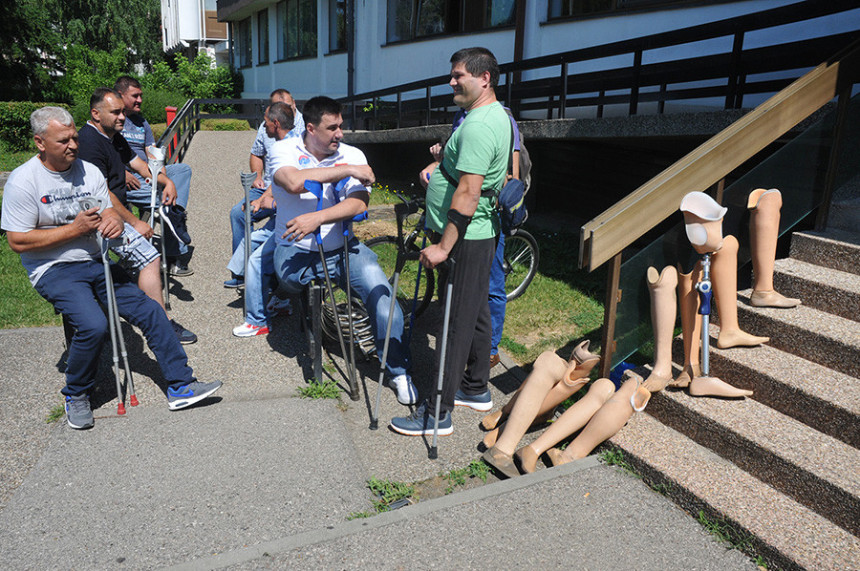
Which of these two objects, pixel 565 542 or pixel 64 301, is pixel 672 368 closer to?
pixel 565 542

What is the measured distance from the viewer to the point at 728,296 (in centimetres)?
440

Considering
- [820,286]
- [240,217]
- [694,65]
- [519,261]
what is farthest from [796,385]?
[240,217]

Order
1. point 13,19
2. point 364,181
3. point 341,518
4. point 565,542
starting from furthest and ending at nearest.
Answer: point 13,19
point 364,181
point 341,518
point 565,542

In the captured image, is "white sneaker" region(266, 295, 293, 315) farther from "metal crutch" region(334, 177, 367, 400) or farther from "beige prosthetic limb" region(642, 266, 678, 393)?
"beige prosthetic limb" region(642, 266, 678, 393)

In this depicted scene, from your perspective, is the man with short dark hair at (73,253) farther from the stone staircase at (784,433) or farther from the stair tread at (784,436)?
the stair tread at (784,436)

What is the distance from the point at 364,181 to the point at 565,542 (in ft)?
8.82

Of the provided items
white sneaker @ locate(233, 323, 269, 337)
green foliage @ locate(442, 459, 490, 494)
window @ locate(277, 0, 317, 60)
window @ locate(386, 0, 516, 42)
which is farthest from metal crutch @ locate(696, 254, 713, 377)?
window @ locate(277, 0, 317, 60)

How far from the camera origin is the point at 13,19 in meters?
24.3

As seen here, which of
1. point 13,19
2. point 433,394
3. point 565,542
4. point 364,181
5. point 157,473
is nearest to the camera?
point 565,542

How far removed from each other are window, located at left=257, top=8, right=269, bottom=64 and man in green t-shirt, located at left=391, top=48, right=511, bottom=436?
23528mm

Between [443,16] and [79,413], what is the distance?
11.5 metres

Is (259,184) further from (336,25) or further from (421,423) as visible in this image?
(336,25)

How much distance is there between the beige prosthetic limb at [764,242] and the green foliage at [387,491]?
271 cm

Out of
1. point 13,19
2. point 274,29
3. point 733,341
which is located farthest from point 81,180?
point 13,19
